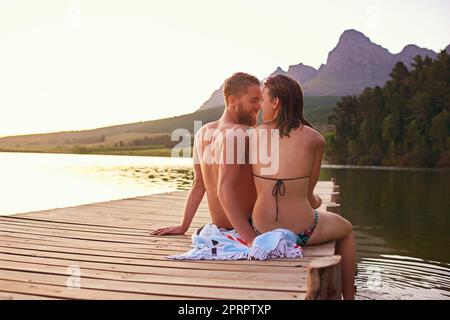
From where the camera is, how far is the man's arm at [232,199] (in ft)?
15.2

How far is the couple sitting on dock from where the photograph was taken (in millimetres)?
4625

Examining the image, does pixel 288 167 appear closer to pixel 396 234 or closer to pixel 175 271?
pixel 175 271

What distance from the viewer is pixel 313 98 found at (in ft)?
643

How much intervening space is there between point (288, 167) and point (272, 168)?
0.46ft

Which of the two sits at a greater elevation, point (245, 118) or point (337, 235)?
point (245, 118)

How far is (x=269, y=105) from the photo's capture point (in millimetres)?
4625

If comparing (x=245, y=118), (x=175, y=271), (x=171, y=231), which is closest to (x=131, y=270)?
(x=175, y=271)

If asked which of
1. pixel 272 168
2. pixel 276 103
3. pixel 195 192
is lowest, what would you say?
pixel 195 192

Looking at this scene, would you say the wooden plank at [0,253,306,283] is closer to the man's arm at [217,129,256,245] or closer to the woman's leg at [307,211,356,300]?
the man's arm at [217,129,256,245]

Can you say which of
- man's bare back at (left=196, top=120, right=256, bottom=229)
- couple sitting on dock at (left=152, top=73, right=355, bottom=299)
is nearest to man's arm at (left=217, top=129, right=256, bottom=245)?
couple sitting on dock at (left=152, top=73, right=355, bottom=299)

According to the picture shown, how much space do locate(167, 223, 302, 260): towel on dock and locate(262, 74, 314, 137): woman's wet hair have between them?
89 cm

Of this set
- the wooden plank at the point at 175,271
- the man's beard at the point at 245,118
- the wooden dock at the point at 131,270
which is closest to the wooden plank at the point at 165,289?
the wooden dock at the point at 131,270

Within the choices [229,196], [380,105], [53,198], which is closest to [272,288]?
[229,196]
